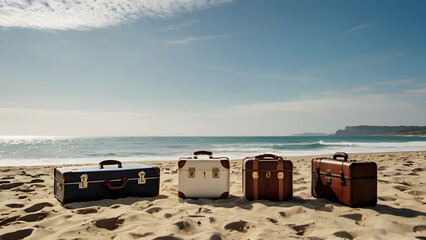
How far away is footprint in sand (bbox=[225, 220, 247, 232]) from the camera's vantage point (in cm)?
328

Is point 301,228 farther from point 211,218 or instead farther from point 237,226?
point 211,218

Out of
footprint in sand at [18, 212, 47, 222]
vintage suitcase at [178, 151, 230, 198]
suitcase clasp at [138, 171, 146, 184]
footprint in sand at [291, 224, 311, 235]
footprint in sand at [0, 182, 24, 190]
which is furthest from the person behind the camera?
footprint in sand at [0, 182, 24, 190]

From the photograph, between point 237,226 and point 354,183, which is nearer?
point 237,226

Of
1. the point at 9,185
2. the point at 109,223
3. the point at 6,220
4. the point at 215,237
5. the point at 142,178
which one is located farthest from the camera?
the point at 9,185

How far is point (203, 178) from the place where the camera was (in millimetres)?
4832

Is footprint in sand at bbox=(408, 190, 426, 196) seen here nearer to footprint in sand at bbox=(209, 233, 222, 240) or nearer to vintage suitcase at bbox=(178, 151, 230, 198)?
vintage suitcase at bbox=(178, 151, 230, 198)

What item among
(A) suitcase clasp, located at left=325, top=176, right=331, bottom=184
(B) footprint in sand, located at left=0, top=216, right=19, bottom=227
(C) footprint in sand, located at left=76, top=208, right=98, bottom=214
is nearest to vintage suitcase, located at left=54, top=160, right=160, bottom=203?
(C) footprint in sand, located at left=76, top=208, right=98, bottom=214

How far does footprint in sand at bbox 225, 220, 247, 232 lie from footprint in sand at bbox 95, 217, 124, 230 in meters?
1.34

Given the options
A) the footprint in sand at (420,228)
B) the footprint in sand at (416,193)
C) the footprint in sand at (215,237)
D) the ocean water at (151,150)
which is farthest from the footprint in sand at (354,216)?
the ocean water at (151,150)

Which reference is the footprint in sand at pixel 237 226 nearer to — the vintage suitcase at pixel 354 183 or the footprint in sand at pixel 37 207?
the vintage suitcase at pixel 354 183

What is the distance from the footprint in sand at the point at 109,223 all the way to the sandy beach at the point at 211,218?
0.01m

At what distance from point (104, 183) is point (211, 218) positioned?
2055mm

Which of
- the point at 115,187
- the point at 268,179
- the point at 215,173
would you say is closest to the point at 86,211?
the point at 115,187

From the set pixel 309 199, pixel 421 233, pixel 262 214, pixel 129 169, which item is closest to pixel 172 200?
pixel 129 169
